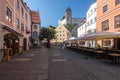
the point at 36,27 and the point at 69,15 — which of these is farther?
the point at 69,15

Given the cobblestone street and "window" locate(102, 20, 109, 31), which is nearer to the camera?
the cobblestone street

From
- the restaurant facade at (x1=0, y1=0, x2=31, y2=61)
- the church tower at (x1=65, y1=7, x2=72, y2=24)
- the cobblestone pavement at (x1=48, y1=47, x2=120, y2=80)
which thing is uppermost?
the church tower at (x1=65, y1=7, x2=72, y2=24)

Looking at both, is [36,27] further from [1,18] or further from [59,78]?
[59,78]

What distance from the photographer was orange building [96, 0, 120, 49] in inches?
1166

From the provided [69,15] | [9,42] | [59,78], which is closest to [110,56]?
[59,78]

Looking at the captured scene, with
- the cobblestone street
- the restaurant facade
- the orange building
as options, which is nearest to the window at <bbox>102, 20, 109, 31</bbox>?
the orange building

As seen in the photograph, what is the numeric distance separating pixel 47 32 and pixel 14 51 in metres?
49.1

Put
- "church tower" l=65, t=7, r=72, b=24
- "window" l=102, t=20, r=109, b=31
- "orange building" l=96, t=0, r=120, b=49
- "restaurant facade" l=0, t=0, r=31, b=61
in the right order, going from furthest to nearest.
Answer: "church tower" l=65, t=7, r=72, b=24, "window" l=102, t=20, r=109, b=31, "orange building" l=96, t=0, r=120, b=49, "restaurant facade" l=0, t=0, r=31, b=61

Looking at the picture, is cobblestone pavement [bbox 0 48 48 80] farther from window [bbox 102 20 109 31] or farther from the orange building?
window [bbox 102 20 109 31]

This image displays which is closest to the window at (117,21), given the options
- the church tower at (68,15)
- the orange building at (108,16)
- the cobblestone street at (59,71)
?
the orange building at (108,16)

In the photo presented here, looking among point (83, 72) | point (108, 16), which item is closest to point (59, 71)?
point (83, 72)

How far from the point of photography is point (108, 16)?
33.2 metres

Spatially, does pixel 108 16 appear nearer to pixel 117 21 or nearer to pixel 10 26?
pixel 117 21

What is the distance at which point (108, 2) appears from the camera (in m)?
33.2
